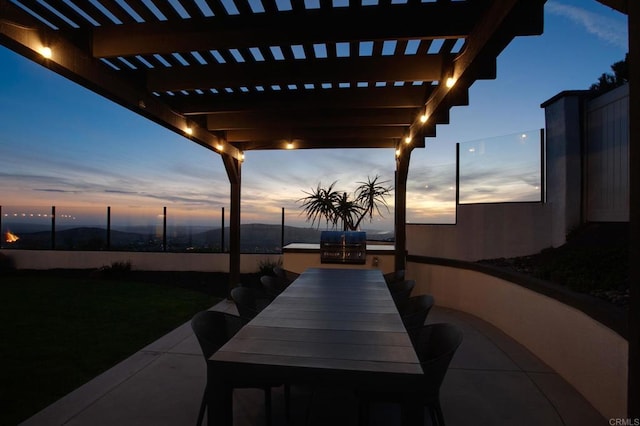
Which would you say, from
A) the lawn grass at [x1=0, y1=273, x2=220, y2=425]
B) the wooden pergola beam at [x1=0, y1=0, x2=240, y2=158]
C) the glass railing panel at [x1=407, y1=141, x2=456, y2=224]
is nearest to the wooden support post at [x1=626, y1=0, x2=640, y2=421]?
the wooden pergola beam at [x1=0, y1=0, x2=240, y2=158]

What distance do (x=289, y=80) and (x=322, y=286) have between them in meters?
2.11

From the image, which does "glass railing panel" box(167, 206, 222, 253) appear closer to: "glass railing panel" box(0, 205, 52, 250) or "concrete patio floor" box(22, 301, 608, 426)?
"glass railing panel" box(0, 205, 52, 250)

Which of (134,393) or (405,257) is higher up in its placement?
(405,257)

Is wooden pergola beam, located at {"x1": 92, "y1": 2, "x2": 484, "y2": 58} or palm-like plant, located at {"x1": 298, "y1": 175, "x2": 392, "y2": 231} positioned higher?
wooden pergola beam, located at {"x1": 92, "y1": 2, "x2": 484, "y2": 58}

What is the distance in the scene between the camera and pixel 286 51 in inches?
107

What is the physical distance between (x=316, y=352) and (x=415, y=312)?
4.32ft

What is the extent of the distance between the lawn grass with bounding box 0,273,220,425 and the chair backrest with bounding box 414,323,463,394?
2722 mm

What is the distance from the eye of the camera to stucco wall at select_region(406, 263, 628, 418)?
6.70 feet

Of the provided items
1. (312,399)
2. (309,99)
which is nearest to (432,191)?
(309,99)

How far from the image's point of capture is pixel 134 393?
93.4 inches

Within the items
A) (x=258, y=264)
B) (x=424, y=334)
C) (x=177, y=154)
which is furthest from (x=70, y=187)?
(x=424, y=334)

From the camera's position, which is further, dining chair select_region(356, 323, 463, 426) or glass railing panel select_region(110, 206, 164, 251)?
glass railing panel select_region(110, 206, 164, 251)

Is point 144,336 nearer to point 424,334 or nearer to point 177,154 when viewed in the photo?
point 424,334

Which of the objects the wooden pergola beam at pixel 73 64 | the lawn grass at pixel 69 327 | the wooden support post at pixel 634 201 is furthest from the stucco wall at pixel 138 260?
the wooden support post at pixel 634 201
